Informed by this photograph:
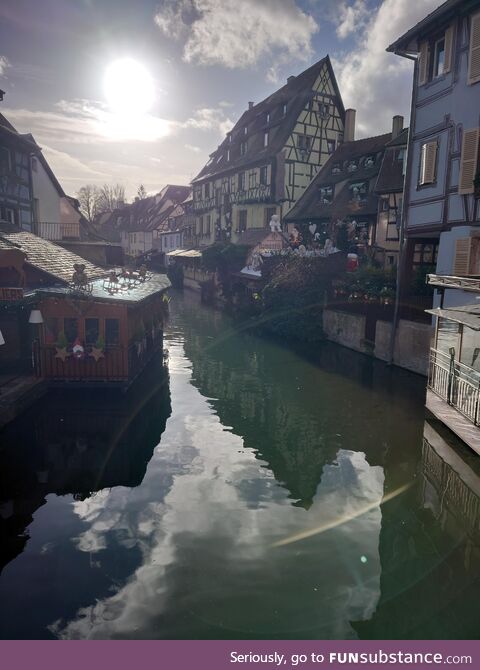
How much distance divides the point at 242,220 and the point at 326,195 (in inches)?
376

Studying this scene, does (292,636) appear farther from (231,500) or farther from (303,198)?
(303,198)

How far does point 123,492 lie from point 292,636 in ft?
15.7

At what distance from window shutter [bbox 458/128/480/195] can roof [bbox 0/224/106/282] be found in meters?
14.1

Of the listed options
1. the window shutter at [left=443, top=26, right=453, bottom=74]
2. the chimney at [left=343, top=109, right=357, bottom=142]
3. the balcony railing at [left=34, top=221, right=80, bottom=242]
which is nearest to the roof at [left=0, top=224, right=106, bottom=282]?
the balcony railing at [left=34, top=221, right=80, bottom=242]

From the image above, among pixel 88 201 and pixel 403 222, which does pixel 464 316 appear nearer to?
pixel 403 222

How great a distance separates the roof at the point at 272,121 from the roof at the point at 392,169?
10.3 m

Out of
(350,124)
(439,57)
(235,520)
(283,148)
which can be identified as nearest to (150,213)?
(283,148)

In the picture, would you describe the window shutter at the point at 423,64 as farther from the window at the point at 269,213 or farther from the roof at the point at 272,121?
the window at the point at 269,213

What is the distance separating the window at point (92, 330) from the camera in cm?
1519

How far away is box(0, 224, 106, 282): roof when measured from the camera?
16203 millimetres

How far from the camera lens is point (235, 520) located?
27.9ft

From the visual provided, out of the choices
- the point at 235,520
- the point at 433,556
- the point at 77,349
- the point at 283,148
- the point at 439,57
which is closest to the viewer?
the point at 433,556

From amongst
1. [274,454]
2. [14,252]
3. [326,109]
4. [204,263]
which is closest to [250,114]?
[326,109]

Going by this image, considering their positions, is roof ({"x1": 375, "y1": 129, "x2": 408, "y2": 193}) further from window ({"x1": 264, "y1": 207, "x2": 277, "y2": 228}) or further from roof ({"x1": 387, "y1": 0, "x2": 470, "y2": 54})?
window ({"x1": 264, "y1": 207, "x2": 277, "y2": 228})
